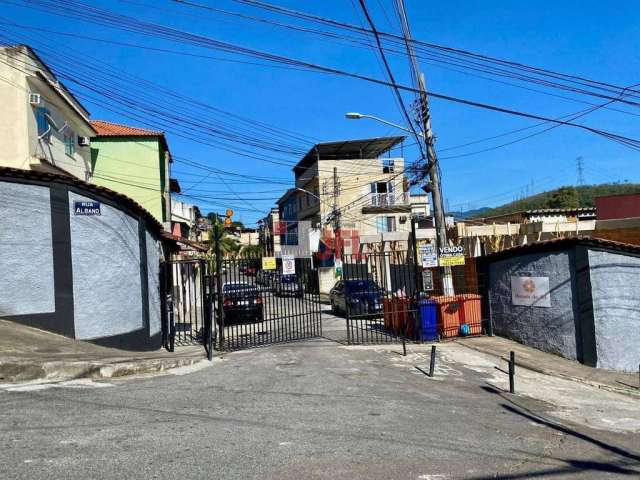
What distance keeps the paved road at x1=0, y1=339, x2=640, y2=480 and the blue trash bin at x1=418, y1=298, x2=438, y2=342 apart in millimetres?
5268

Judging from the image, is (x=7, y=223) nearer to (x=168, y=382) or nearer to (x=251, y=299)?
(x=168, y=382)

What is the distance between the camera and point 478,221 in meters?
41.9

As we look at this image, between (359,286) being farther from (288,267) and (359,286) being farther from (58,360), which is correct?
(58,360)

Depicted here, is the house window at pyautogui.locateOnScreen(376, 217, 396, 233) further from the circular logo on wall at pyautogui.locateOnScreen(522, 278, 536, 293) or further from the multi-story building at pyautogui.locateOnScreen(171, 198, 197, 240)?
the circular logo on wall at pyautogui.locateOnScreen(522, 278, 536, 293)

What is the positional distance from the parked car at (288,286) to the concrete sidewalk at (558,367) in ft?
15.2

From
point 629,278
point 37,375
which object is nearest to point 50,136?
point 37,375

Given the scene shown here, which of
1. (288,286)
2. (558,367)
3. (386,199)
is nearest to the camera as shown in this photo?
(558,367)

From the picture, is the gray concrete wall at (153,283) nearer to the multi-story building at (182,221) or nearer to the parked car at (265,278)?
the parked car at (265,278)

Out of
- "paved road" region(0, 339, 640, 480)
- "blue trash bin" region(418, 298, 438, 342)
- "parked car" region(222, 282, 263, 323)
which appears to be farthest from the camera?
"parked car" region(222, 282, 263, 323)

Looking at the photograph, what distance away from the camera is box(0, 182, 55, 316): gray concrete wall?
10.0m

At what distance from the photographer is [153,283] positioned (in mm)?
13477

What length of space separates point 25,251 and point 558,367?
11.7 metres

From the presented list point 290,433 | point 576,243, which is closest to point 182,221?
point 576,243

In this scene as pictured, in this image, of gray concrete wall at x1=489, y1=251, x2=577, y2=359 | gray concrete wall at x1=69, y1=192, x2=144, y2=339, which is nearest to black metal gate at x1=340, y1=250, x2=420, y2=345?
gray concrete wall at x1=489, y1=251, x2=577, y2=359
